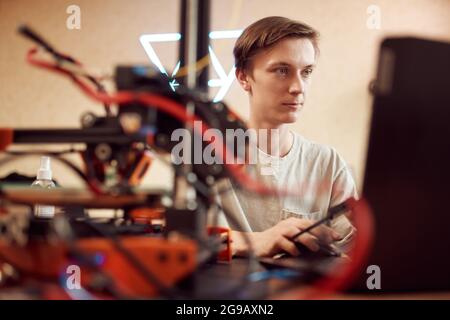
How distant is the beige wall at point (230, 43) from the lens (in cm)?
113

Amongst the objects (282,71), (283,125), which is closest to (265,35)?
(282,71)

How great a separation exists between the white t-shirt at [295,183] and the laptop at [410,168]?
0.43 meters

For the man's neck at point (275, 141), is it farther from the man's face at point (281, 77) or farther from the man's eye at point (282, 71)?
the man's eye at point (282, 71)

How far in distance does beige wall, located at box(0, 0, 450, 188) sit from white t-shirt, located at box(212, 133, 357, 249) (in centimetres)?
11

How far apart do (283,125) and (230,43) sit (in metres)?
0.29

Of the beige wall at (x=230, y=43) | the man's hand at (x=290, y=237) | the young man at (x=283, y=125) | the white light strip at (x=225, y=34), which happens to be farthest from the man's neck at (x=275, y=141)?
the man's hand at (x=290, y=237)

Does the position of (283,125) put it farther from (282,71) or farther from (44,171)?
(44,171)

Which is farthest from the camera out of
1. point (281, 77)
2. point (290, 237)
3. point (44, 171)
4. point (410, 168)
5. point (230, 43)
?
point (230, 43)

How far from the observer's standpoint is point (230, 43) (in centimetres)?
110

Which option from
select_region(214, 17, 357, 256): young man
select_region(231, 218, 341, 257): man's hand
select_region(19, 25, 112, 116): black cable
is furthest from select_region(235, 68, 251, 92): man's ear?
select_region(19, 25, 112, 116): black cable

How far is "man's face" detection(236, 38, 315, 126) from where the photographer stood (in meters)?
0.87

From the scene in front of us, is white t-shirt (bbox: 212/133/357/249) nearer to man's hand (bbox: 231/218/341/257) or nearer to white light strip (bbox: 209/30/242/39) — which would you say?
man's hand (bbox: 231/218/341/257)
